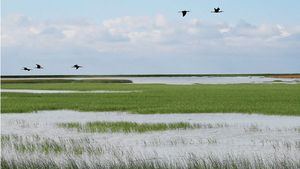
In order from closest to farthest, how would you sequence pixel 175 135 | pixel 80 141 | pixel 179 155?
pixel 179 155
pixel 80 141
pixel 175 135

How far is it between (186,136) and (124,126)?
358 centimetres

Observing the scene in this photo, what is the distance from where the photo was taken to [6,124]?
2323 cm

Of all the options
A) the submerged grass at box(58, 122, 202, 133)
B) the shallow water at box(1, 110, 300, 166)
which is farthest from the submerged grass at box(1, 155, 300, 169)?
the submerged grass at box(58, 122, 202, 133)

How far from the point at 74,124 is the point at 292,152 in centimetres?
1016

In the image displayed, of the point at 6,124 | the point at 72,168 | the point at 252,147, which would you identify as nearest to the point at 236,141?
the point at 252,147

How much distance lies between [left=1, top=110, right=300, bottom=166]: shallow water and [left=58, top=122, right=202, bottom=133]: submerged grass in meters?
0.69

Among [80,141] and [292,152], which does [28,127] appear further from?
[292,152]

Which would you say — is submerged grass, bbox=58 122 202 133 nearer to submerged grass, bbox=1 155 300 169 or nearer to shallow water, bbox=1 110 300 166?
shallow water, bbox=1 110 300 166

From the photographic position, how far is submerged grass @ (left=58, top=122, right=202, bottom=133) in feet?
67.2

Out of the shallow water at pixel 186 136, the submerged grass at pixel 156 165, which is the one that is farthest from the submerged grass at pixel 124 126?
the submerged grass at pixel 156 165

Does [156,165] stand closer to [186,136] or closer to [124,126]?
[186,136]

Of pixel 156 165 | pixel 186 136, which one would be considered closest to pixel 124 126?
pixel 186 136

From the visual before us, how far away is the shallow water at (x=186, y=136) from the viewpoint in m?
15.4

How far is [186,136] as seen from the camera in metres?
18.6
